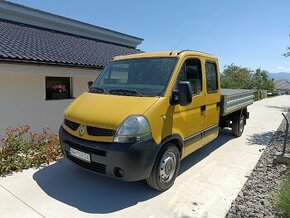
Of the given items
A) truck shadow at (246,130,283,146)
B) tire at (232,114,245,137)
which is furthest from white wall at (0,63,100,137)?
truck shadow at (246,130,283,146)

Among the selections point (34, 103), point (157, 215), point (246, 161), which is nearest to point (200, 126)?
point (246, 161)

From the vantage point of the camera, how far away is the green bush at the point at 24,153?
17.5ft

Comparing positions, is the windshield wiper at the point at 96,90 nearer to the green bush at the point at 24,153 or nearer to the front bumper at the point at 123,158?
the front bumper at the point at 123,158

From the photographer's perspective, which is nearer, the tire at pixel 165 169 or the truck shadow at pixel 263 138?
the tire at pixel 165 169

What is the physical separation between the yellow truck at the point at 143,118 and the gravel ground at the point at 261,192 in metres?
1.17

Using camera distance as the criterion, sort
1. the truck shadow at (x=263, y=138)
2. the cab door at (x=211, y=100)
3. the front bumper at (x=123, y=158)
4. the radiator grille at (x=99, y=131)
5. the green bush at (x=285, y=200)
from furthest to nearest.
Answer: the truck shadow at (x=263, y=138)
the cab door at (x=211, y=100)
the radiator grille at (x=99, y=131)
the front bumper at (x=123, y=158)
the green bush at (x=285, y=200)

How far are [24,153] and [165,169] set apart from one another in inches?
134

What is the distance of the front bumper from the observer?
3.78 metres

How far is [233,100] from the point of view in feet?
24.5

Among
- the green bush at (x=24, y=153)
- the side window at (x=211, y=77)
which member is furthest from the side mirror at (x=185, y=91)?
the green bush at (x=24, y=153)

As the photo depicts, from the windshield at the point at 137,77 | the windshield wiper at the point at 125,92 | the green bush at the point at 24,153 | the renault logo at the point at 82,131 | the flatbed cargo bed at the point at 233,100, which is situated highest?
the windshield at the point at 137,77

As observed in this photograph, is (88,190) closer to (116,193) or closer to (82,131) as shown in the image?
(116,193)

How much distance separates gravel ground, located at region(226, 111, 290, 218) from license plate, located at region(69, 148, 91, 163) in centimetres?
225

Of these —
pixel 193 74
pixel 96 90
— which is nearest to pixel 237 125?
pixel 193 74
